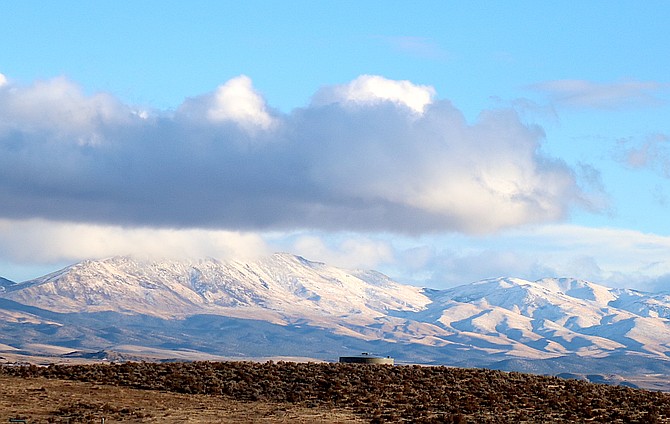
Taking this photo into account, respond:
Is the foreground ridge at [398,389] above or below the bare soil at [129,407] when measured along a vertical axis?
above

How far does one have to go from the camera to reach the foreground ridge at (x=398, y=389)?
83.4 metres

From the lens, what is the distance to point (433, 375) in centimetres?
10106

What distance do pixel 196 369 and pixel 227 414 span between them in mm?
20557

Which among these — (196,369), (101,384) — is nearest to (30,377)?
(101,384)

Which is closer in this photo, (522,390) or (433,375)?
(522,390)

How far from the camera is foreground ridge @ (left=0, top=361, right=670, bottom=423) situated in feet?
273

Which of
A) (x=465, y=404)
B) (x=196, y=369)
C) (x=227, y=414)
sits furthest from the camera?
(x=196, y=369)

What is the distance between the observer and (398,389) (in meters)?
91.8

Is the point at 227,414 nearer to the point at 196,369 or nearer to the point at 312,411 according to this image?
the point at 312,411

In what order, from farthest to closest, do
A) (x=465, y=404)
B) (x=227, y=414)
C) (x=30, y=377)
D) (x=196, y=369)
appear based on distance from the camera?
(x=196, y=369)
(x=30, y=377)
(x=465, y=404)
(x=227, y=414)

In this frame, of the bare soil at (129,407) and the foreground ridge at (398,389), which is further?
the foreground ridge at (398,389)

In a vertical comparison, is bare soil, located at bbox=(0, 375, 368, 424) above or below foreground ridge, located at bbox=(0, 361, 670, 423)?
below

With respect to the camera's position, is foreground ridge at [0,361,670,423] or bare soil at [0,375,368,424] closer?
bare soil at [0,375,368,424]

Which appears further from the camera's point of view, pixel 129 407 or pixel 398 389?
pixel 398 389
